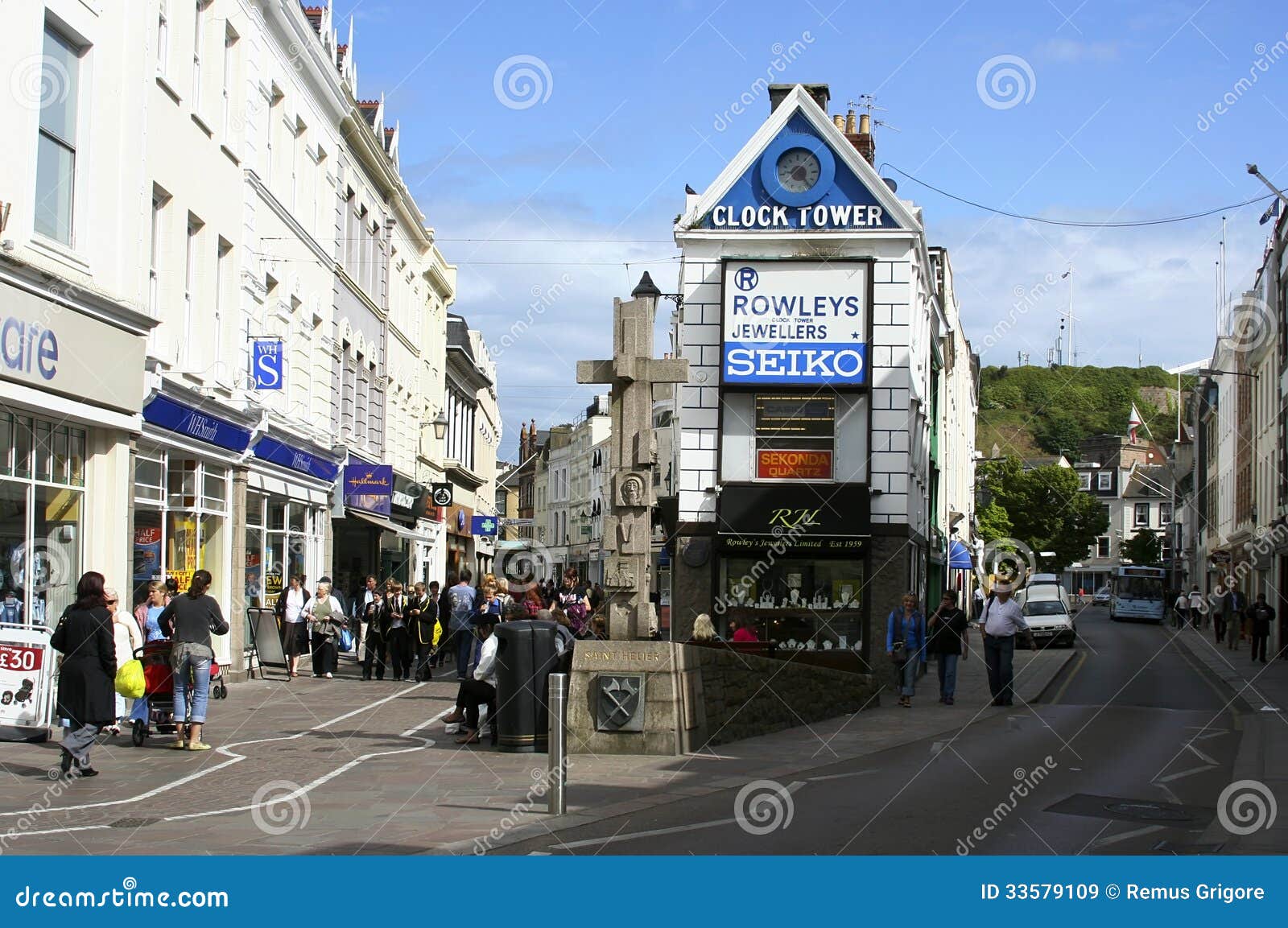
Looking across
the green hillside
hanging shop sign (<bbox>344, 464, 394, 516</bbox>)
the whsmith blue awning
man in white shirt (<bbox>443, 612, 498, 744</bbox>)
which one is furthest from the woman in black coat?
the green hillside

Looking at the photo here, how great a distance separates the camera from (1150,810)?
10.9m

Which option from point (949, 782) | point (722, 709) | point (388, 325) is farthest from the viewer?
point (388, 325)

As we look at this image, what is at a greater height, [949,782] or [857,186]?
[857,186]

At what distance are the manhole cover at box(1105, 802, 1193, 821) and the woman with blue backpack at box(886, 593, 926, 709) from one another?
9.12 m

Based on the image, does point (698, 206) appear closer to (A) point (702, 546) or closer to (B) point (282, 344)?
(A) point (702, 546)

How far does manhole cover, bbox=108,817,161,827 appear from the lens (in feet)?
32.0

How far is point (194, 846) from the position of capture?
29.0ft

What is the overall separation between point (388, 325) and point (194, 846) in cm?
3075

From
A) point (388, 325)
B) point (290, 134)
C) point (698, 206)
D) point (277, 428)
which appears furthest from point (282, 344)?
point (388, 325)

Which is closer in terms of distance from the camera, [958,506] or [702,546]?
[702,546]

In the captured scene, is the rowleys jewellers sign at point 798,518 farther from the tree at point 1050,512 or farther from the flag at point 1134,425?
the flag at point 1134,425

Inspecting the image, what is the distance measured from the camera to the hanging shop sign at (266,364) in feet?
78.2

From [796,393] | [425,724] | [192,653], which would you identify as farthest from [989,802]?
[796,393]

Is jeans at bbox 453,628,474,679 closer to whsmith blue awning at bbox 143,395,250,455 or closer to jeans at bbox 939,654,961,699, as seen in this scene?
whsmith blue awning at bbox 143,395,250,455
